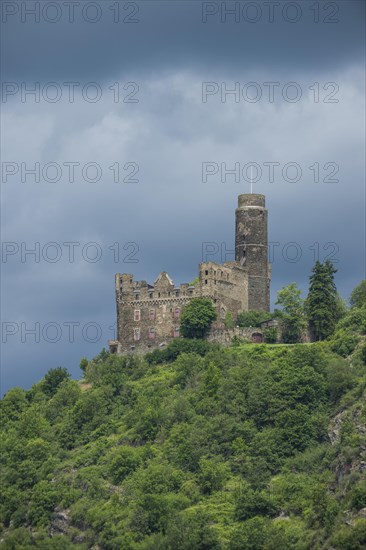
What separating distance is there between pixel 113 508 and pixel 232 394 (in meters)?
12.5

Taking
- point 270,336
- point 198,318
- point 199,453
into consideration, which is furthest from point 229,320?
point 199,453

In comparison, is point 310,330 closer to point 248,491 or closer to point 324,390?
point 324,390

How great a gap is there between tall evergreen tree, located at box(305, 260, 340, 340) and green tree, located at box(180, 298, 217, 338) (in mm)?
7206

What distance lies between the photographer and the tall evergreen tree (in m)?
179

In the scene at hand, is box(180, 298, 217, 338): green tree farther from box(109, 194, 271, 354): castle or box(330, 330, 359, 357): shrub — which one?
box(330, 330, 359, 357): shrub

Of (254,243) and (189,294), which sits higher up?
(254,243)

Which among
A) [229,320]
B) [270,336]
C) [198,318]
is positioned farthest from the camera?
[229,320]

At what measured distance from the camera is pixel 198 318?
181 m

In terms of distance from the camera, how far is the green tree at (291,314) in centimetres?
18062

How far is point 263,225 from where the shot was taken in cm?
18812

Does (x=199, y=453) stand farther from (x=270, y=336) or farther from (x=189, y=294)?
(x=189, y=294)

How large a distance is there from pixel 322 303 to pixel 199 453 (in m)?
19.4

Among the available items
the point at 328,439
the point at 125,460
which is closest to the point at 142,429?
the point at 125,460

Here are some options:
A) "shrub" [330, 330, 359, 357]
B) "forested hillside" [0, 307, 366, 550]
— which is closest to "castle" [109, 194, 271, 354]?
"forested hillside" [0, 307, 366, 550]
